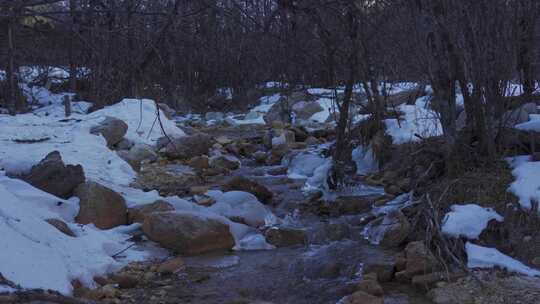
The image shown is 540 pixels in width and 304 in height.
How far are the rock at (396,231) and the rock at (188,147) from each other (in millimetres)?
5690

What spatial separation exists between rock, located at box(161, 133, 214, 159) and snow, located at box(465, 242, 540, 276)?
6.77 m

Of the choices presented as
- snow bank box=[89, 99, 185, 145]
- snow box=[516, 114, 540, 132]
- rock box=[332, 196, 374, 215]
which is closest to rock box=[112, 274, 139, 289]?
rock box=[332, 196, 374, 215]

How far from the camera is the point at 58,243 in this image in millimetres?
5363

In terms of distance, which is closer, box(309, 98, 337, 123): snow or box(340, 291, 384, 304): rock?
box(340, 291, 384, 304): rock

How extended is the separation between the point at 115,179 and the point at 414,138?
13.2 ft

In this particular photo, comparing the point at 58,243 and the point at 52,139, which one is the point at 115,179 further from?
the point at 58,243

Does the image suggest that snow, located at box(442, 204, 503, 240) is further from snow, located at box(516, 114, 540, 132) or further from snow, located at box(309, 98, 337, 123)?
snow, located at box(309, 98, 337, 123)

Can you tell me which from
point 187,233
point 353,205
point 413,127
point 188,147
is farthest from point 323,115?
point 187,233

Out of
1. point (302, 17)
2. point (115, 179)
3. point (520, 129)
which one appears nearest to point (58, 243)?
point (302, 17)

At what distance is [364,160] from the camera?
10125mm

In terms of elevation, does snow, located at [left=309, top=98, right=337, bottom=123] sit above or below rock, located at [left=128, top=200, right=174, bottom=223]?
above

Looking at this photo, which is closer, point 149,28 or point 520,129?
point 149,28

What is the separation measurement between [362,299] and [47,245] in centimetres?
233

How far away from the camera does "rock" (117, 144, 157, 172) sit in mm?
10521
